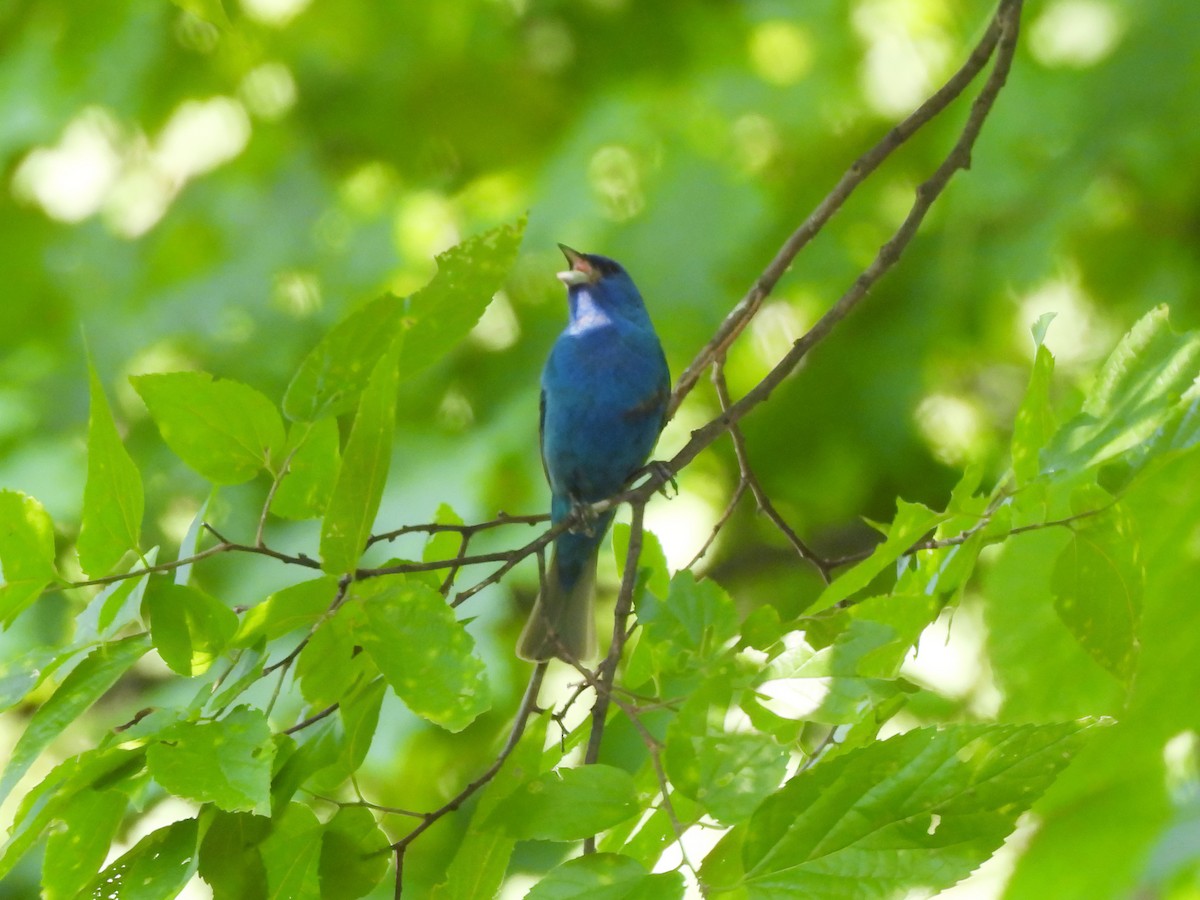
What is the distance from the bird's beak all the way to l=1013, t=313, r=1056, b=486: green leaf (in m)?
2.60

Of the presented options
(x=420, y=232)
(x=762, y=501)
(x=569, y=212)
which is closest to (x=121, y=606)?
(x=762, y=501)

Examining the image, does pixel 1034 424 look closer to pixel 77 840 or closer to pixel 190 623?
pixel 190 623

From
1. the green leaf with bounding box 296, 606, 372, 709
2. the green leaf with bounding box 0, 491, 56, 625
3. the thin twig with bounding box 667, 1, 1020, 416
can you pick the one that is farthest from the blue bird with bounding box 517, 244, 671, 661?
the green leaf with bounding box 0, 491, 56, 625

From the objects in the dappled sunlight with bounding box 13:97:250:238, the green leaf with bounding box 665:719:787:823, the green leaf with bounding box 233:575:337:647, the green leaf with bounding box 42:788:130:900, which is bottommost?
the green leaf with bounding box 665:719:787:823

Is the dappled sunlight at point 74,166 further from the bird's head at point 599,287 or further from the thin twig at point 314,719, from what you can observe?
the thin twig at point 314,719

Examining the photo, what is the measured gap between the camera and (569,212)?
4250 millimetres

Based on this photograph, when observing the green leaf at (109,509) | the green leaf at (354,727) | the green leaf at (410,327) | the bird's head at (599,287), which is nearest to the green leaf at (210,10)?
the green leaf at (410,327)

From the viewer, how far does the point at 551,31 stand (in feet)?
17.9

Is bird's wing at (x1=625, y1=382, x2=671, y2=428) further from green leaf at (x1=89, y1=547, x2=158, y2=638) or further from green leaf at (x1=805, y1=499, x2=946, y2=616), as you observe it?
green leaf at (x1=89, y1=547, x2=158, y2=638)

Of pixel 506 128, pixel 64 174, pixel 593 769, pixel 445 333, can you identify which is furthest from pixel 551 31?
pixel 593 769

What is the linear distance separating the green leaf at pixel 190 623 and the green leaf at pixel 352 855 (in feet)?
0.99

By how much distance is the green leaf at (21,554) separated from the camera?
152cm

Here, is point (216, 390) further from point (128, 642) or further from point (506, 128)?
point (506, 128)

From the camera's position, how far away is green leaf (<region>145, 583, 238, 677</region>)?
1485 millimetres
